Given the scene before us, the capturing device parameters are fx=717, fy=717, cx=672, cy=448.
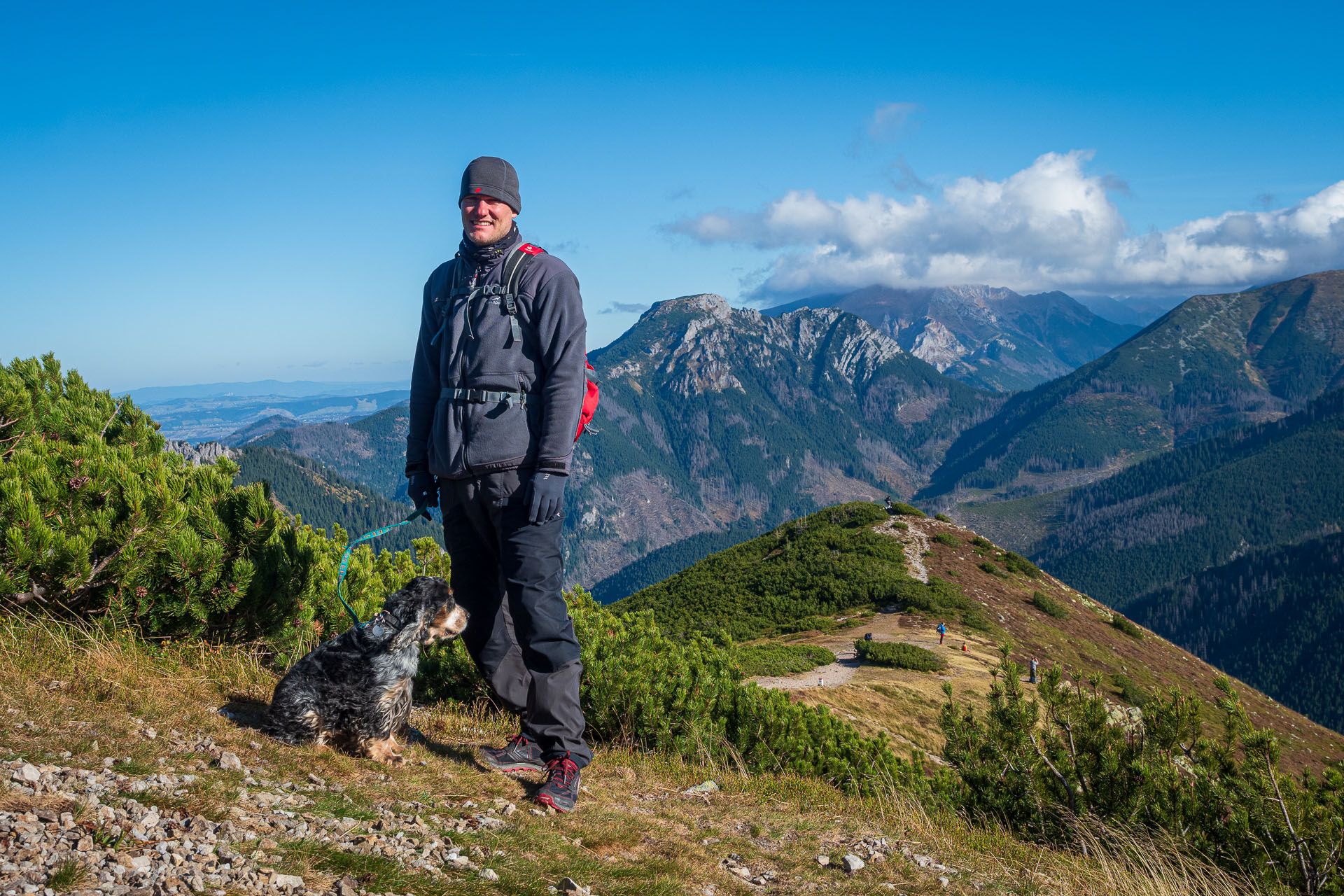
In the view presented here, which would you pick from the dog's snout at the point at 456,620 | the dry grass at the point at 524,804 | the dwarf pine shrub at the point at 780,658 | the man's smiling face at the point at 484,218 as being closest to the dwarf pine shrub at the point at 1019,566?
the dwarf pine shrub at the point at 780,658

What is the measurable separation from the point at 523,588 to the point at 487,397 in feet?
4.25

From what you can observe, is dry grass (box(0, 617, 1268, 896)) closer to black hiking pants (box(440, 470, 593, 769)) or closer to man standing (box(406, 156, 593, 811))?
black hiking pants (box(440, 470, 593, 769))

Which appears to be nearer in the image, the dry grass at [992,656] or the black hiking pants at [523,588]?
the black hiking pants at [523,588]

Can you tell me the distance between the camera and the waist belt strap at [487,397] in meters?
4.75

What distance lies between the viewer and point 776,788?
20.9 ft

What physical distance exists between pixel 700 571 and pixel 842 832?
50.2 m

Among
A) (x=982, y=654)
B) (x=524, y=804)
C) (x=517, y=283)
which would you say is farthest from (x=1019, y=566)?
(x=517, y=283)

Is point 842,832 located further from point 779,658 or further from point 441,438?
point 779,658

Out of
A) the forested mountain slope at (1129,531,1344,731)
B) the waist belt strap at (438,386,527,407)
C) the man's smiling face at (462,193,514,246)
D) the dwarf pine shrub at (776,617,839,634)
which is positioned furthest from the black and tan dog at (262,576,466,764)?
the forested mountain slope at (1129,531,1344,731)

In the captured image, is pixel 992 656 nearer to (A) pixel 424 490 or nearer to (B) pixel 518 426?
(A) pixel 424 490

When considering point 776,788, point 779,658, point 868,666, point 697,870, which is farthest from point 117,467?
point 868,666

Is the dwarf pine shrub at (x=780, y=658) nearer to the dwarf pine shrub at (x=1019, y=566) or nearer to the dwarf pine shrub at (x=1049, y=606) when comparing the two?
the dwarf pine shrub at (x=1049, y=606)

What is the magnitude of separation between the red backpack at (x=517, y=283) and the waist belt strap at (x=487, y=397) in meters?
0.38

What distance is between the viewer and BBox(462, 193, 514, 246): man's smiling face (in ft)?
16.0
